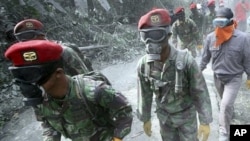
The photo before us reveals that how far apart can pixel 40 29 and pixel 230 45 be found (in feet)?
7.87

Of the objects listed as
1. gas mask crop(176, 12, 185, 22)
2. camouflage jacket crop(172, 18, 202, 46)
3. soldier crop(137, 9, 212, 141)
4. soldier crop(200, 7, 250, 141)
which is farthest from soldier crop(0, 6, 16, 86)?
soldier crop(137, 9, 212, 141)

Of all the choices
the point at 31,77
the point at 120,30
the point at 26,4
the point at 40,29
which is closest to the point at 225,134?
the point at 40,29

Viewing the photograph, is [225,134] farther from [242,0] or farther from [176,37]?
[242,0]

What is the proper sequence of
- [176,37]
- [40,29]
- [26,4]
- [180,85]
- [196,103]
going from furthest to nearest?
[26,4], [176,37], [40,29], [196,103], [180,85]

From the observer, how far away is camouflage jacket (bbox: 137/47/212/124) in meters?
2.94

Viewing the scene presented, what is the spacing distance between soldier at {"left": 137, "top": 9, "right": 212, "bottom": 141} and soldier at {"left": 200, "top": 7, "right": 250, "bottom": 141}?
115 cm

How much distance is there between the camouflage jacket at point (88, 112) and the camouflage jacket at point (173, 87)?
742 mm

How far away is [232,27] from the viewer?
13.9ft

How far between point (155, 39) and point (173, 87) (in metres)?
0.48

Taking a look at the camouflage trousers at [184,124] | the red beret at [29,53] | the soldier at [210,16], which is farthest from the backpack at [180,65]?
the soldier at [210,16]

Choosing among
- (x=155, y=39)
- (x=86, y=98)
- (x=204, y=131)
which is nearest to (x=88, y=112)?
(x=86, y=98)

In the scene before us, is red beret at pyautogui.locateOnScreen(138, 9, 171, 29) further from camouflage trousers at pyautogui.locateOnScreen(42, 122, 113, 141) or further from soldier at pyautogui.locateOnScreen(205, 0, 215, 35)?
soldier at pyautogui.locateOnScreen(205, 0, 215, 35)

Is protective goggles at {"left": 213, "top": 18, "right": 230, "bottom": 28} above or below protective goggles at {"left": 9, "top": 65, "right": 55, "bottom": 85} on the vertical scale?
below

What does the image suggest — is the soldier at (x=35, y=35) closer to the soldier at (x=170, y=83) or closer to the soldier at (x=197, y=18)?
the soldier at (x=170, y=83)
